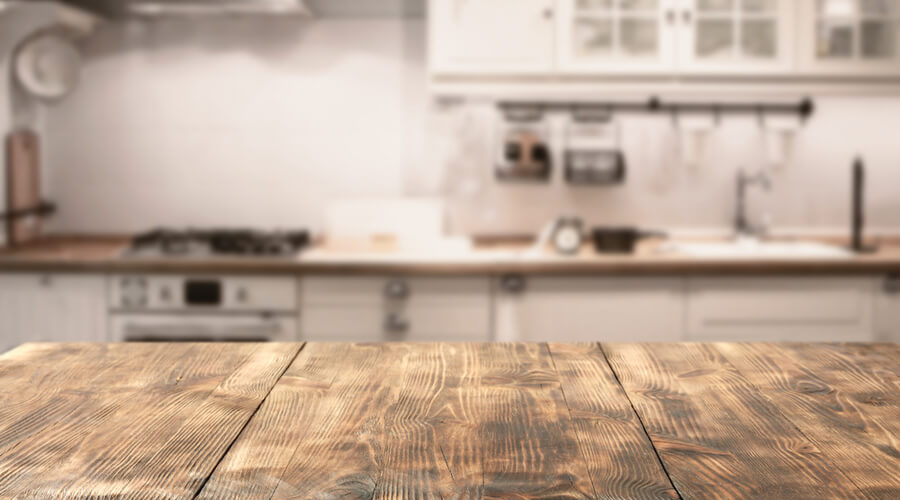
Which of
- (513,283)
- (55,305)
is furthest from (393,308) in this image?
(55,305)

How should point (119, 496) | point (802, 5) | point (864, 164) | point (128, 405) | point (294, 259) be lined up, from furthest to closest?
point (864, 164), point (802, 5), point (294, 259), point (128, 405), point (119, 496)

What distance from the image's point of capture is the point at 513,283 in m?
2.79

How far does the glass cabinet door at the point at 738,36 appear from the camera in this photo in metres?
3.01

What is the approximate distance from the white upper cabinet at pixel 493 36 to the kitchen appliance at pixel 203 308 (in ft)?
3.46

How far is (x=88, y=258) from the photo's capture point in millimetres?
2818

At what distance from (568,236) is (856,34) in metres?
1.36

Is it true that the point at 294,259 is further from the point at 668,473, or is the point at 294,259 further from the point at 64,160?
the point at 668,473

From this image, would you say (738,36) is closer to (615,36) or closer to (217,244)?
(615,36)

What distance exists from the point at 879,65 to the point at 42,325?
328cm

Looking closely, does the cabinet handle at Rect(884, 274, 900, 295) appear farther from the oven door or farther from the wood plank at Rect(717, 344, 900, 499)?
the oven door

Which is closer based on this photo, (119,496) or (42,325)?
(119,496)

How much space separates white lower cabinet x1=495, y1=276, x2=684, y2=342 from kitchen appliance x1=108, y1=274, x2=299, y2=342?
78cm

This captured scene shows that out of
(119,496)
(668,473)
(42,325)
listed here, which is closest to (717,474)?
(668,473)

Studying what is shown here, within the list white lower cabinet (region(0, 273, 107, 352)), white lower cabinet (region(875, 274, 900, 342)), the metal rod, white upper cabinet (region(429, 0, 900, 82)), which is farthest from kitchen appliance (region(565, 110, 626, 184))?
the metal rod
